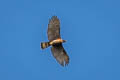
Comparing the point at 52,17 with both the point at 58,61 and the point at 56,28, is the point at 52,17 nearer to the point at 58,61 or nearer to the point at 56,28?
the point at 56,28

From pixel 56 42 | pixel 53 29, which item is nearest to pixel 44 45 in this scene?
pixel 56 42

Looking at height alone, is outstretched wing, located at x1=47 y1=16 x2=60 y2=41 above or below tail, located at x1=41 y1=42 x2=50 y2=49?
above

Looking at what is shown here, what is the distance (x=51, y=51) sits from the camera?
16984 mm

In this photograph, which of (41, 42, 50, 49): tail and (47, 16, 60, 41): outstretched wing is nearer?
(47, 16, 60, 41): outstretched wing

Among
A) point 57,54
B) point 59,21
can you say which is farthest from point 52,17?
point 57,54

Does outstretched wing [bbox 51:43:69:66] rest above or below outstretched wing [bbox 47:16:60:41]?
below

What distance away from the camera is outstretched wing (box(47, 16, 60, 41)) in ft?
54.9

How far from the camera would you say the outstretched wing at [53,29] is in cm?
1675

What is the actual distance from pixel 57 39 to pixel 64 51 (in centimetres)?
52

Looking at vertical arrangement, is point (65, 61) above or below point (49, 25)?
below

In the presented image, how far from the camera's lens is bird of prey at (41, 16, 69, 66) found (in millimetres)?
16766

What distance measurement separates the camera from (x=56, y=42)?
55.1ft

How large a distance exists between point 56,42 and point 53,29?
1.51 ft

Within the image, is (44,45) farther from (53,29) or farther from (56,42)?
(53,29)
